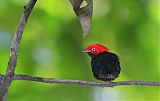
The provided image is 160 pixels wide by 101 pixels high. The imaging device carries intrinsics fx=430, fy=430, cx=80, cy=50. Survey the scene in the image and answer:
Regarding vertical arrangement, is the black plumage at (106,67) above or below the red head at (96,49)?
below

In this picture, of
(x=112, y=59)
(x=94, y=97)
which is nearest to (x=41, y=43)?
(x=94, y=97)

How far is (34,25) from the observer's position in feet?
13.5

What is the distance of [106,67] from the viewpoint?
2.05 meters

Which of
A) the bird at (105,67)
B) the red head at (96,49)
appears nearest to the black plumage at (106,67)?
the bird at (105,67)

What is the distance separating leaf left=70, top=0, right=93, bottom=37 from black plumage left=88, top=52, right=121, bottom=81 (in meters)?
0.62

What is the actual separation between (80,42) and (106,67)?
199 centimetres

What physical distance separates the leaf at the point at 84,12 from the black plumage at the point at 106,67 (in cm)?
62

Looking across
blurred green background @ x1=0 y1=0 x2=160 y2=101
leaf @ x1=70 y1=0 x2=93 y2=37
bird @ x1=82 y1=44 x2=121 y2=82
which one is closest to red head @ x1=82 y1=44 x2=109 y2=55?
bird @ x1=82 y1=44 x2=121 y2=82

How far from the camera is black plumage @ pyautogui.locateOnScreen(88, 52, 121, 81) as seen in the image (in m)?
2.05

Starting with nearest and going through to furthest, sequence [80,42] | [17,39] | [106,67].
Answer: [17,39]
[106,67]
[80,42]

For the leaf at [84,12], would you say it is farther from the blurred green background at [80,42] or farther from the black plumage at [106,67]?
the blurred green background at [80,42]

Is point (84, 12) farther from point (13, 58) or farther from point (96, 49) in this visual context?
point (96, 49)

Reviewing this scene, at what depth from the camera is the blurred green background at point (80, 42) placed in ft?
12.9

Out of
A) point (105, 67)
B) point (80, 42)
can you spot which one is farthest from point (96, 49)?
point (80, 42)
